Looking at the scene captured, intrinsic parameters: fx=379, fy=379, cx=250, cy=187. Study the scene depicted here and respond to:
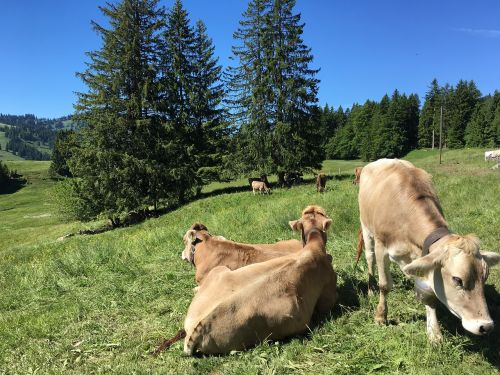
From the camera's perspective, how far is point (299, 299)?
15.1 ft

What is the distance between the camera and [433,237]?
3.71 m

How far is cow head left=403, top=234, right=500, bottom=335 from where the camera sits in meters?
3.18

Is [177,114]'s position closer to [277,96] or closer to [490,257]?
[277,96]

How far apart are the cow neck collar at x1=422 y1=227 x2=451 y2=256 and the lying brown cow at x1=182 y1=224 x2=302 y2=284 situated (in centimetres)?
284

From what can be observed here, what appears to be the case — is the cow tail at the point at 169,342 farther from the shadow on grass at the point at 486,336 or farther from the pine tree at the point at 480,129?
the pine tree at the point at 480,129

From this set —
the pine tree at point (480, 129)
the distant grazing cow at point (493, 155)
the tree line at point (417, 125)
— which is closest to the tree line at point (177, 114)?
the distant grazing cow at point (493, 155)

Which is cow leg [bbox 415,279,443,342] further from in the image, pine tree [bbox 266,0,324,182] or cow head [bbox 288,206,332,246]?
pine tree [bbox 266,0,324,182]

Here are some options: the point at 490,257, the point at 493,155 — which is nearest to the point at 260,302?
the point at 490,257

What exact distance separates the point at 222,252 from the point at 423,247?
336 centimetres

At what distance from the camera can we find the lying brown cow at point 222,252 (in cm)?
618

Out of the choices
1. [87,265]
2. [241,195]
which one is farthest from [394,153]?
[87,265]

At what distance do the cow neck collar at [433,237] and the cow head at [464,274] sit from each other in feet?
0.71

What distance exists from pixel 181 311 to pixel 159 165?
24538mm

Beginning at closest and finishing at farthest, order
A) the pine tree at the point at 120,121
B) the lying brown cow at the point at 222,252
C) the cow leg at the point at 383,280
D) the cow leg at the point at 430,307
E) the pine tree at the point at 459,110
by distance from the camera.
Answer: the cow leg at the point at 430,307 < the cow leg at the point at 383,280 < the lying brown cow at the point at 222,252 < the pine tree at the point at 120,121 < the pine tree at the point at 459,110
